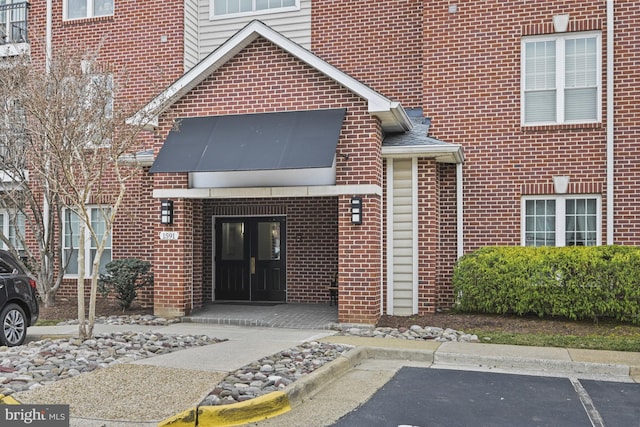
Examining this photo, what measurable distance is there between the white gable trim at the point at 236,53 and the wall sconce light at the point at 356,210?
160 cm

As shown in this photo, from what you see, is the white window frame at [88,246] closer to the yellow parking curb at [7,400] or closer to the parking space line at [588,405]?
the yellow parking curb at [7,400]

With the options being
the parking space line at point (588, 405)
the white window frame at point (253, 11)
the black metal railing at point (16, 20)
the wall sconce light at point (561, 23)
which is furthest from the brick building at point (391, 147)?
the black metal railing at point (16, 20)

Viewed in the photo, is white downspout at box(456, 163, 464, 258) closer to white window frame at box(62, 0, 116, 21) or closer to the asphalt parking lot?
the asphalt parking lot

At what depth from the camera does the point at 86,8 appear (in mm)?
16797

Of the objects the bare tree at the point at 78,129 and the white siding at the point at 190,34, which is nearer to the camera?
the bare tree at the point at 78,129

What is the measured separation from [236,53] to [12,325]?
20.7 ft

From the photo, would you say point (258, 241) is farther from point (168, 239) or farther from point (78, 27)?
point (78, 27)

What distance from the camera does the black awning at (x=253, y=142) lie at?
415 inches

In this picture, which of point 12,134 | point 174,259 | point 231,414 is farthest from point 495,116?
point 12,134

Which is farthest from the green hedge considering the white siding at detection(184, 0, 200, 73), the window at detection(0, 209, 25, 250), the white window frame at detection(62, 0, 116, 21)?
the window at detection(0, 209, 25, 250)

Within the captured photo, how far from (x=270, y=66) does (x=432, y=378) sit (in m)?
6.78

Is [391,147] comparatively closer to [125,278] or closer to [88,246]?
[125,278]

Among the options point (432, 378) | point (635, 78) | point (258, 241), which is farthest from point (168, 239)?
point (635, 78)

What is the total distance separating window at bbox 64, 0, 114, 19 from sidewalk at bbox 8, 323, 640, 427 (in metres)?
9.35
